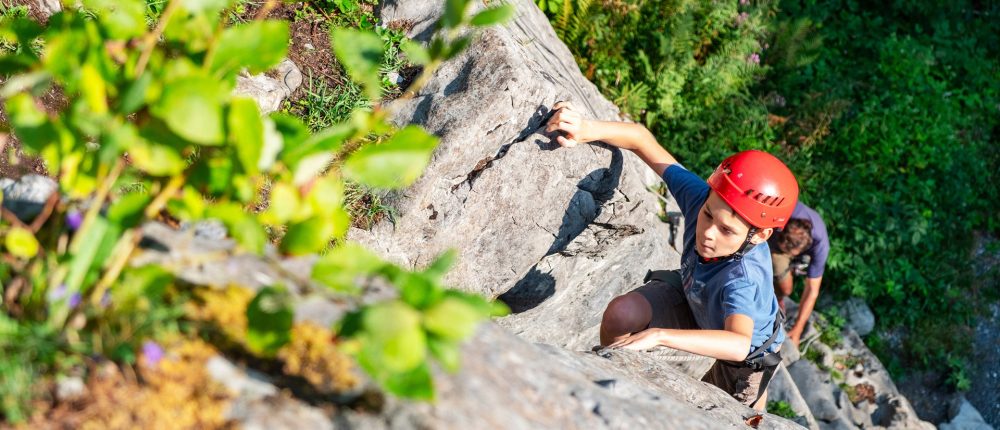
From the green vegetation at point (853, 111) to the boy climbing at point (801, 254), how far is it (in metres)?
1.09

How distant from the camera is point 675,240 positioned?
19.5 feet

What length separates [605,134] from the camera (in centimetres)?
470

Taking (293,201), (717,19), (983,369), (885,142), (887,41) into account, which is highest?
(293,201)

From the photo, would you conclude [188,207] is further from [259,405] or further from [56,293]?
[259,405]

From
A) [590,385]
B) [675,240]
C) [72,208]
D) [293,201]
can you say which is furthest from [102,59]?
[675,240]

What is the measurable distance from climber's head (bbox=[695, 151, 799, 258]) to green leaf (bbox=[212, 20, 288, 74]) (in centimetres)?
312

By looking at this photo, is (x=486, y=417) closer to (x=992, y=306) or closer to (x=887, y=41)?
(x=992, y=306)

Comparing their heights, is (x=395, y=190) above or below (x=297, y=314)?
below

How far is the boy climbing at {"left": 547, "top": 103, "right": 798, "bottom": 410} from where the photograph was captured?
4.09 metres

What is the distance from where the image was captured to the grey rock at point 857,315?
820 centimetres

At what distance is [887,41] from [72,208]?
33.6 ft

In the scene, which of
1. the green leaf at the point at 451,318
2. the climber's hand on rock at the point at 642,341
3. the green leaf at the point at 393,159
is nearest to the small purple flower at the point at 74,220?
the green leaf at the point at 393,159

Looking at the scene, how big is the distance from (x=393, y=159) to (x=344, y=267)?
292 mm

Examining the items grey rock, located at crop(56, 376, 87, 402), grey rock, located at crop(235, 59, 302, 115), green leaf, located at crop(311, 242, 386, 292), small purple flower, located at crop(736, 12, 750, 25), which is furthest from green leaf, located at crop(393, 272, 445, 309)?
small purple flower, located at crop(736, 12, 750, 25)
